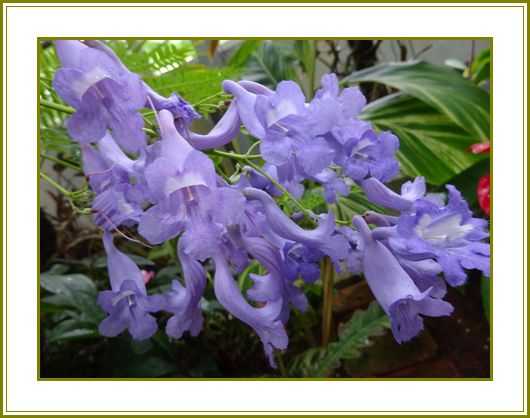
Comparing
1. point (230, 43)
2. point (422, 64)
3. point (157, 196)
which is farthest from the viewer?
point (230, 43)

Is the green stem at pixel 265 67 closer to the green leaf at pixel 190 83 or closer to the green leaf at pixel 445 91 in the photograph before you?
the green leaf at pixel 445 91

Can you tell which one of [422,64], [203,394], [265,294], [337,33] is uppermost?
[422,64]

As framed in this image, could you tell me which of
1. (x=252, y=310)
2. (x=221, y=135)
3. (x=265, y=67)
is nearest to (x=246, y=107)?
(x=221, y=135)

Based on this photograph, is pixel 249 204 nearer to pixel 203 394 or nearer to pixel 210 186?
pixel 210 186

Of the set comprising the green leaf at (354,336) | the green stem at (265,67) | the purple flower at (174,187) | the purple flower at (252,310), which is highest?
the green stem at (265,67)

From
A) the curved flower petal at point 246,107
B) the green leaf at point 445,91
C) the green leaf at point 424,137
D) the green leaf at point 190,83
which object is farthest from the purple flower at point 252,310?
the green leaf at point 445,91

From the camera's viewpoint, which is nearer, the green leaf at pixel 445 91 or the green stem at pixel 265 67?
the green leaf at pixel 445 91

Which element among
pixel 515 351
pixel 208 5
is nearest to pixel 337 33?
pixel 208 5

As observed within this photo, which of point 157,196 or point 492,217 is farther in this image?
point 492,217
